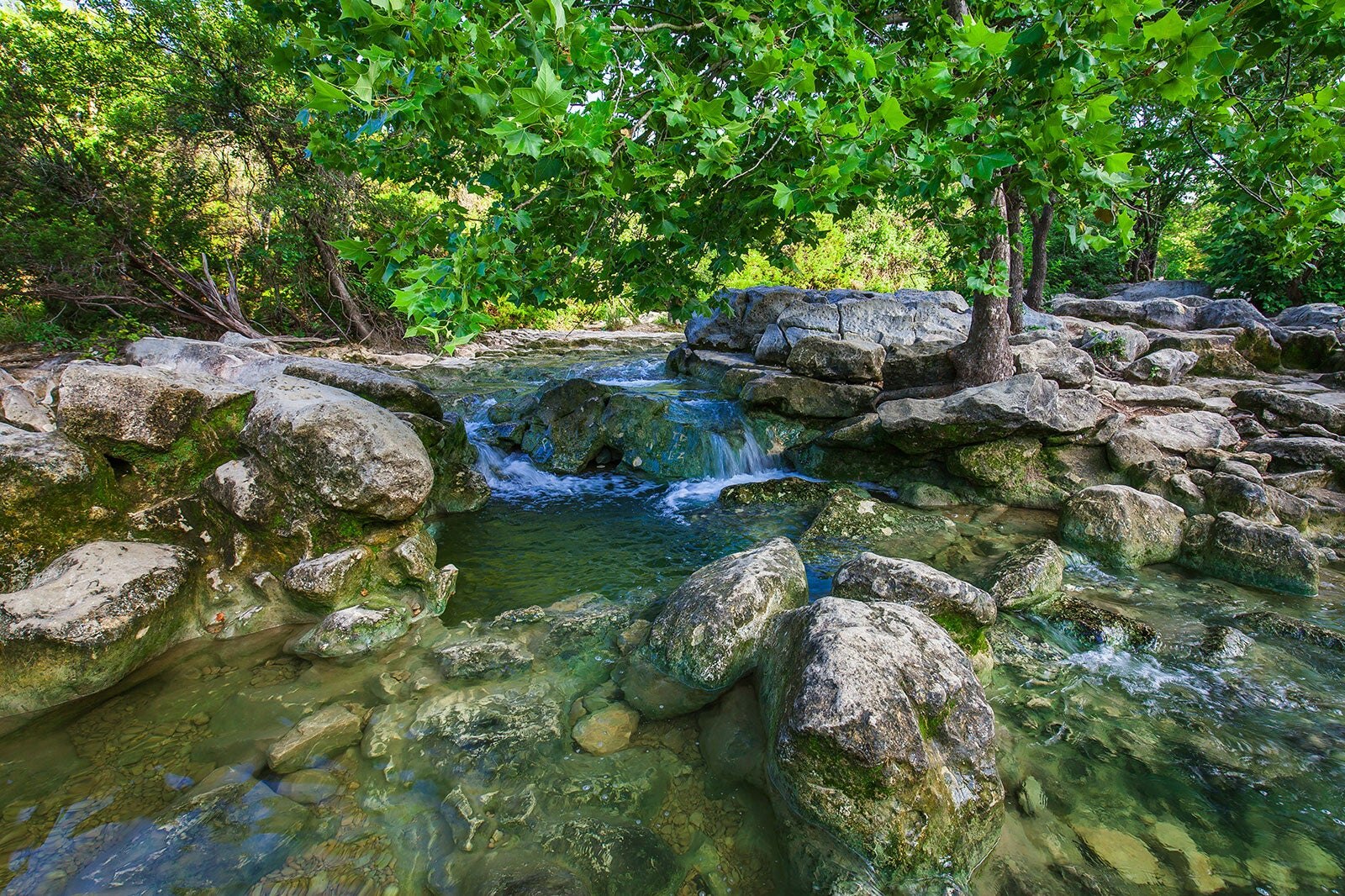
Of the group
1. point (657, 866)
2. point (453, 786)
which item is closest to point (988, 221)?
point (657, 866)

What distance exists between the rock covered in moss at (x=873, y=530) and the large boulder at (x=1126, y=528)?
1.19 metres

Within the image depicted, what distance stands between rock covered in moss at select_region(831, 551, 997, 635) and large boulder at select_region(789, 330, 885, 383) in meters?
5.66

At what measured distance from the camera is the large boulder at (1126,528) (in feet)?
18.8

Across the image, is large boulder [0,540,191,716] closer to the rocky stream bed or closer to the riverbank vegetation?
the rocky stream bed

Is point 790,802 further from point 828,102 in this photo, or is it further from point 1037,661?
point 828,102

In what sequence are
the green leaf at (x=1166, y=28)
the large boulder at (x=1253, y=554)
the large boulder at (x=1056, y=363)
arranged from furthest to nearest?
1. the large boulder at (x=1056, y=363)
2. the large boulder at (x=1253, y=554)
3. the green leaf at (x=1166, y=28)

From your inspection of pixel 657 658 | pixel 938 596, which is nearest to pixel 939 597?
pixel 938 596

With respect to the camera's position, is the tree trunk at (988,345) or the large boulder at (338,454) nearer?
the large boulder at (338,454)

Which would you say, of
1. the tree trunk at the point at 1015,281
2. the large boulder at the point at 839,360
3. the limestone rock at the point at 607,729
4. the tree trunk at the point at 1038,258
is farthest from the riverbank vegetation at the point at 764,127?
the tree trunk at the point at 1038,258

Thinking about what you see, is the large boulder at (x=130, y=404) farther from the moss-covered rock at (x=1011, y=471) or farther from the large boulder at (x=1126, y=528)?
the large boulder at (x=1126, y=528)

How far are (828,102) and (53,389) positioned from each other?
673 centimetres

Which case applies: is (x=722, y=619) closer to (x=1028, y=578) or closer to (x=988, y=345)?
(x=1028, y=578)

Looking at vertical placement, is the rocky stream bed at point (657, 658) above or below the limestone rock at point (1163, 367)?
below

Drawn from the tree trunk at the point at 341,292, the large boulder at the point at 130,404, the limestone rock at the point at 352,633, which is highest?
the tree trunk at the point at 341,292
